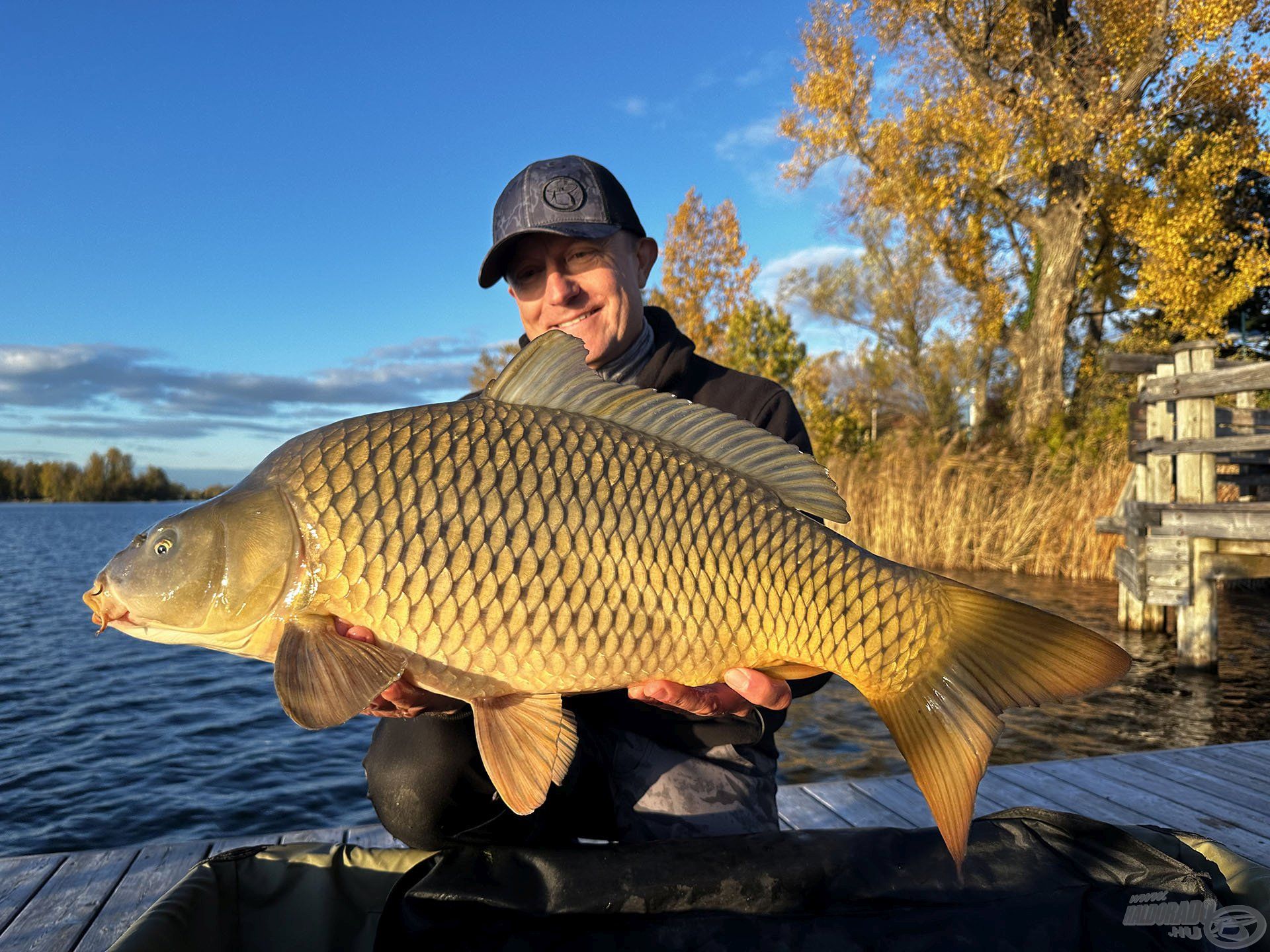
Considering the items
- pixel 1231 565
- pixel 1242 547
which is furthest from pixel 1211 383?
pixel 1231 565

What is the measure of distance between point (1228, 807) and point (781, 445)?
92.6 inches

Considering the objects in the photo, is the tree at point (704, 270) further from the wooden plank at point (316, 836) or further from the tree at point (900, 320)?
the wooden plank at point (316, 836)

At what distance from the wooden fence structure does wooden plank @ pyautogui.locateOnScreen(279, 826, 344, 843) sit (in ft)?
18.1

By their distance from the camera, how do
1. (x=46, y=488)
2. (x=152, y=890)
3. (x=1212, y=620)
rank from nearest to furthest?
1. (x=152, y=890)
2. (x=1212, y=620)
3. (x=46, y=488)

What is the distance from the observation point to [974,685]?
1287mm

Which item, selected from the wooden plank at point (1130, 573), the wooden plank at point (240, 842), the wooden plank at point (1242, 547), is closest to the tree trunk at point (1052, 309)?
the wooden plank at point (1130, 573)

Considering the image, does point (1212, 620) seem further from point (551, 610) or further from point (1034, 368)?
point (1034, 368)

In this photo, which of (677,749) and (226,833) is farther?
(226,833)

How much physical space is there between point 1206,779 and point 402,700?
9.47ft

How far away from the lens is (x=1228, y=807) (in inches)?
108

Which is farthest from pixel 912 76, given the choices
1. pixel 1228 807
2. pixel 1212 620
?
pixel 1228 807

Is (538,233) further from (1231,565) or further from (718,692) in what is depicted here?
(1231,565)

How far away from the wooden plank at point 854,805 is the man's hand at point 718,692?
131cm

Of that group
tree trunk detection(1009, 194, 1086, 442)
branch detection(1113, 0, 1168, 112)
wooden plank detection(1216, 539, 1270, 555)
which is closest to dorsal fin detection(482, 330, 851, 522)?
wooden plank detection(1216, 539, 1270, 555)
